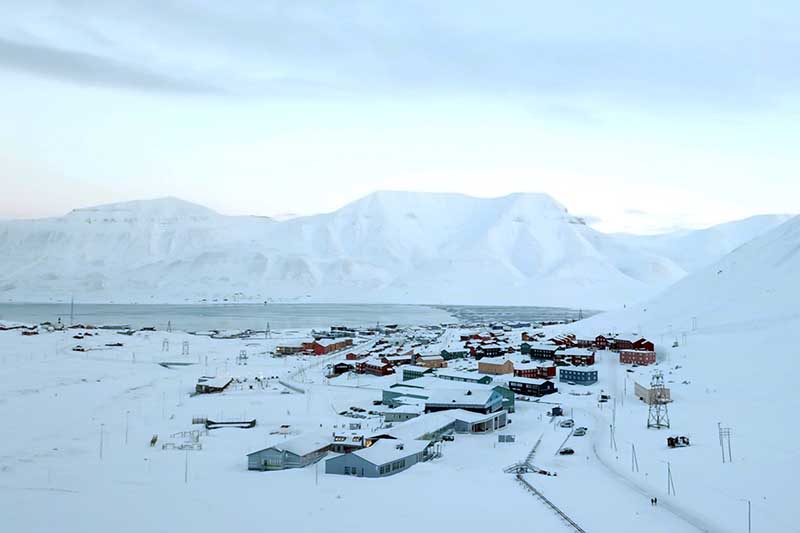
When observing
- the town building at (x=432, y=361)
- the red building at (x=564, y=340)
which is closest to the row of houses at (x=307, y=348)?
Answer: the town building at (x=432, y=361)

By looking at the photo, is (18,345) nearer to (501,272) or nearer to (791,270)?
(791,270)

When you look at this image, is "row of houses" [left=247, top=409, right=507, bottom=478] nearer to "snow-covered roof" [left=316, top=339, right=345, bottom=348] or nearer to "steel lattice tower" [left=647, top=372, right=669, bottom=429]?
"steel lattice tower" [left=647, top=372, right=669, bottom=429]

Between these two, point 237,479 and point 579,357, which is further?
point 579,357

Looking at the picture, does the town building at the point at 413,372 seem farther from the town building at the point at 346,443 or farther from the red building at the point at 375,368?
the town building at the point at 346,443

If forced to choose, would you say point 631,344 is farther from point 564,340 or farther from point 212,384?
point 212,384

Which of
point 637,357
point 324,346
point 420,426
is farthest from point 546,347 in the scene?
point 420,426

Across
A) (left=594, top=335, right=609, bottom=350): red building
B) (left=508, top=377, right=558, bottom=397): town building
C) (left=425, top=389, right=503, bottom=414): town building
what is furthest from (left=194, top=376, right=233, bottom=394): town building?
(left=594, top=335, right=609, bottom=350): red building
